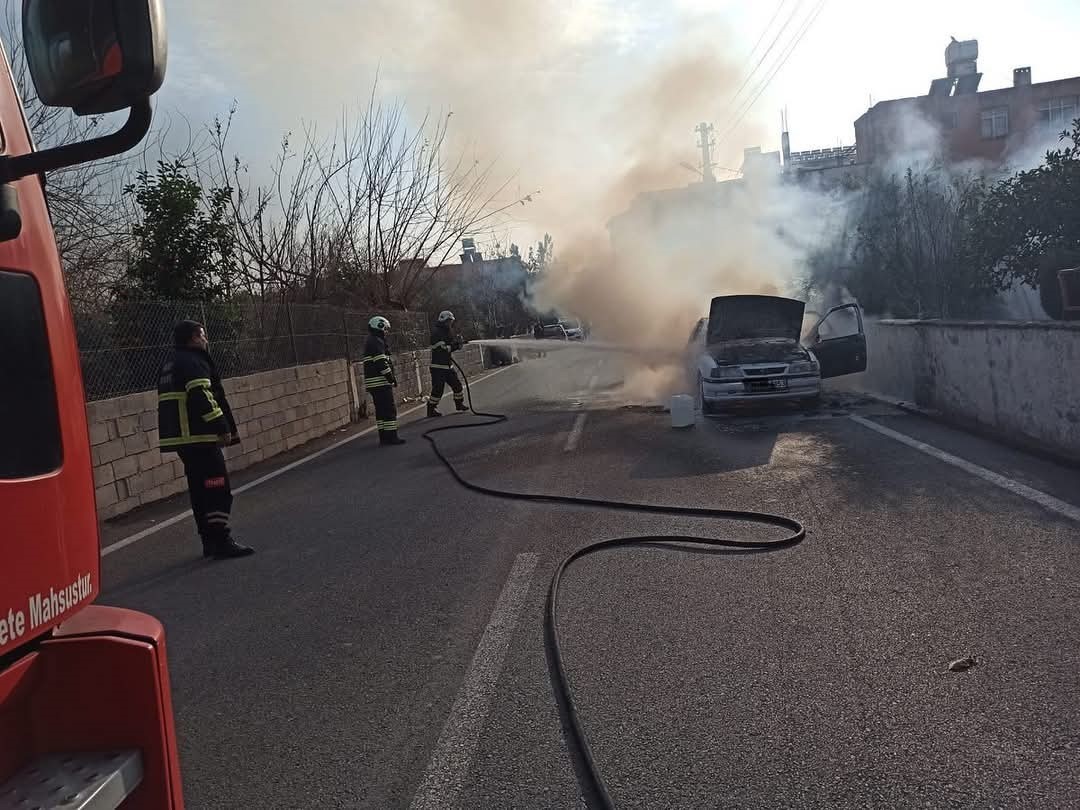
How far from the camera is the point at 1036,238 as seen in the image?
64.8 ft

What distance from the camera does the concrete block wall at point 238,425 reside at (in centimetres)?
925

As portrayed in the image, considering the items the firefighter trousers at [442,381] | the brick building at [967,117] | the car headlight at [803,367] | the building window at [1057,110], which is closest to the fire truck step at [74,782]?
the car headlight at [803,367]

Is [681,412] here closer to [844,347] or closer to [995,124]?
[844,347]

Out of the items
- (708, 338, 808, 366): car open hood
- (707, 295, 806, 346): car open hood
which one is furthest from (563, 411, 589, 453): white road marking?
(707, 295, 806, 346): car open hood

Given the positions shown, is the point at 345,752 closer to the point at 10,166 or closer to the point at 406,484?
the point at 10,166

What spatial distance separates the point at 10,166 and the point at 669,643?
346cm

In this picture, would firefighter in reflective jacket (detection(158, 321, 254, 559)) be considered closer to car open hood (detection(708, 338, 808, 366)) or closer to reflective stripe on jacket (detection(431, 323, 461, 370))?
car open hood (detection(708, 338, 808, 366))

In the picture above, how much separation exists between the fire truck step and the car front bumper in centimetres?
1154

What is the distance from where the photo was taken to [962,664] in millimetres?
3846

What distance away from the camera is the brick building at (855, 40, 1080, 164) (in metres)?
48.2

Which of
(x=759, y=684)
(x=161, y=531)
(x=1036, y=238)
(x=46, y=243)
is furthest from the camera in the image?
(x=1036, y=238)

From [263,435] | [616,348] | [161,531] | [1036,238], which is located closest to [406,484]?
[161,531]

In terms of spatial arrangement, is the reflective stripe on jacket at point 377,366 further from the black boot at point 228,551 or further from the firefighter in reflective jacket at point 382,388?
the black boot at point 228,551

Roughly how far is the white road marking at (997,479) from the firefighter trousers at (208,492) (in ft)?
19.5
